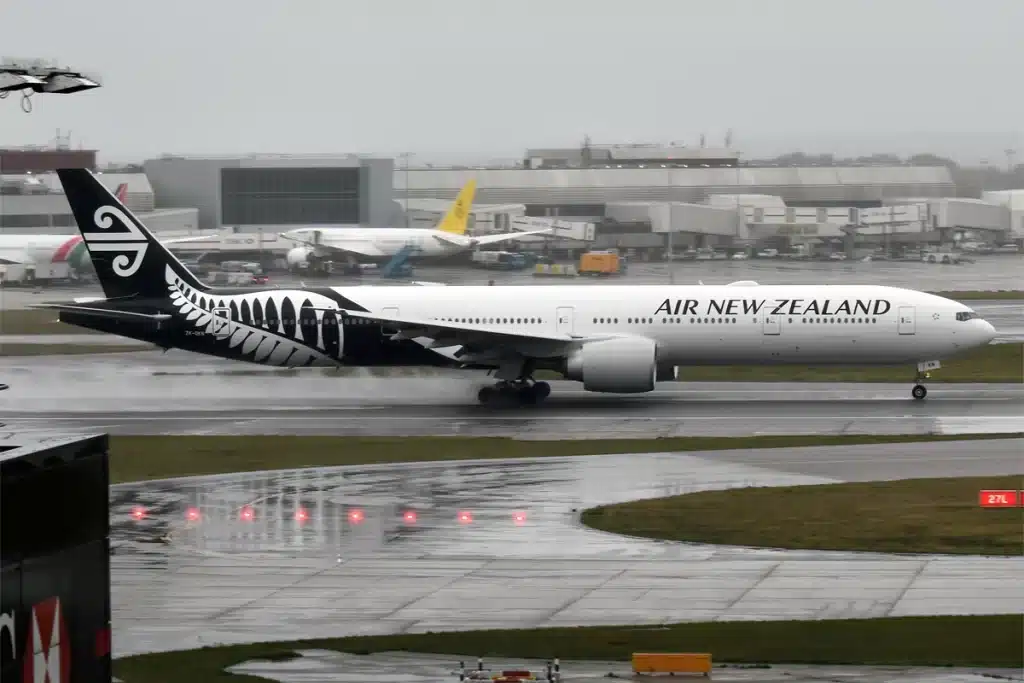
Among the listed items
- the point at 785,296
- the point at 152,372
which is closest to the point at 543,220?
the point at 152,372

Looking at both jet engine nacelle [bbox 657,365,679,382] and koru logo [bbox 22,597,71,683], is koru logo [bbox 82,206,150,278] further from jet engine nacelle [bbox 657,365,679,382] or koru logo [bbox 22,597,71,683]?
koru logo [bbox 22,597,71,683]

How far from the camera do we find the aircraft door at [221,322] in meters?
48.1

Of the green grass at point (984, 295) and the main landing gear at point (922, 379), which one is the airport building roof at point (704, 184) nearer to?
the green grass at point (984, 295)

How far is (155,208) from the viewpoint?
11062 cm

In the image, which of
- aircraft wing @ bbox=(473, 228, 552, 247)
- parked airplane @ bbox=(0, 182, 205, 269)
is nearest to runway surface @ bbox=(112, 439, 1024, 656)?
parked airplane @ bbox=(0, 182, 205, 269)

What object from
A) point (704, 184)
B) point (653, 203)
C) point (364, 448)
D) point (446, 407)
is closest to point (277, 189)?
point (653, 203)

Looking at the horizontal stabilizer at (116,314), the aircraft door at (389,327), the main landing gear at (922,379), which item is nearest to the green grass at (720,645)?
the main landing gear at (922,379)

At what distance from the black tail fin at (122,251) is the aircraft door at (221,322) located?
170 cm

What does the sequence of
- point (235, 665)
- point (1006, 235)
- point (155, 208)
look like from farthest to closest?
point (155, 208)
point (1006, 235)
point (235, 665)

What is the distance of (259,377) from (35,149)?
9488 cm

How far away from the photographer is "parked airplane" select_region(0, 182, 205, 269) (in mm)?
86250

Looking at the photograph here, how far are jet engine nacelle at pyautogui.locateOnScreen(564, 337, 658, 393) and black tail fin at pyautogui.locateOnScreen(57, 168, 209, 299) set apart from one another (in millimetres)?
12901

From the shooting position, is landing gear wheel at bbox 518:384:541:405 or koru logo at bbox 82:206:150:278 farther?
koru logo at bbox 82:206:150:278

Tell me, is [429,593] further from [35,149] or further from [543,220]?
[35,149]
